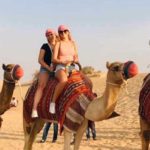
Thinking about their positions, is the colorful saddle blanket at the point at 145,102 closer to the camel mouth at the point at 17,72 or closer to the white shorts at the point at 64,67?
the white shorts at the point at 64,67

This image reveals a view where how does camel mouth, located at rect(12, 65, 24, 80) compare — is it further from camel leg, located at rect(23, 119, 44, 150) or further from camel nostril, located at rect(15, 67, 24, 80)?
camel leg, located at rect(23, 119, 44, 150)

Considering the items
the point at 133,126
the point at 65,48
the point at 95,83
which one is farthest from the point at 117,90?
the point at 95,83

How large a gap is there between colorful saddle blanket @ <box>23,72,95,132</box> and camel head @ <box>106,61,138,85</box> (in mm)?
812

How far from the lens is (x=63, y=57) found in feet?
28.3

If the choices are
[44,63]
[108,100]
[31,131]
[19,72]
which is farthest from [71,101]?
[31,131]

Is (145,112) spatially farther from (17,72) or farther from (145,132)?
(17,72)

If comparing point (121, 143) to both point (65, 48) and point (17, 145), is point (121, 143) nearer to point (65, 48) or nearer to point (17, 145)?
point (17, 145)

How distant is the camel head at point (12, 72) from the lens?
8977 millimetres

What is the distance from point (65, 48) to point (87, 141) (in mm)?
6480

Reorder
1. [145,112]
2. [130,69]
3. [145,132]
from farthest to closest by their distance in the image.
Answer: [145,132] → [145,112] → [130,69]

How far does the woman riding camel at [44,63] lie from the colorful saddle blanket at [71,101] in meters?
0.10

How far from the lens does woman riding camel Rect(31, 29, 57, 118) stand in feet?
29.4

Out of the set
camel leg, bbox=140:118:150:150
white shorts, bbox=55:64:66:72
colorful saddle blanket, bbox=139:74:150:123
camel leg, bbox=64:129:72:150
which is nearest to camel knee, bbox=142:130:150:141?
camel leg, bbox=140:118:150:150

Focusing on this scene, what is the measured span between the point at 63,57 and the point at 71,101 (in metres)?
0.89
